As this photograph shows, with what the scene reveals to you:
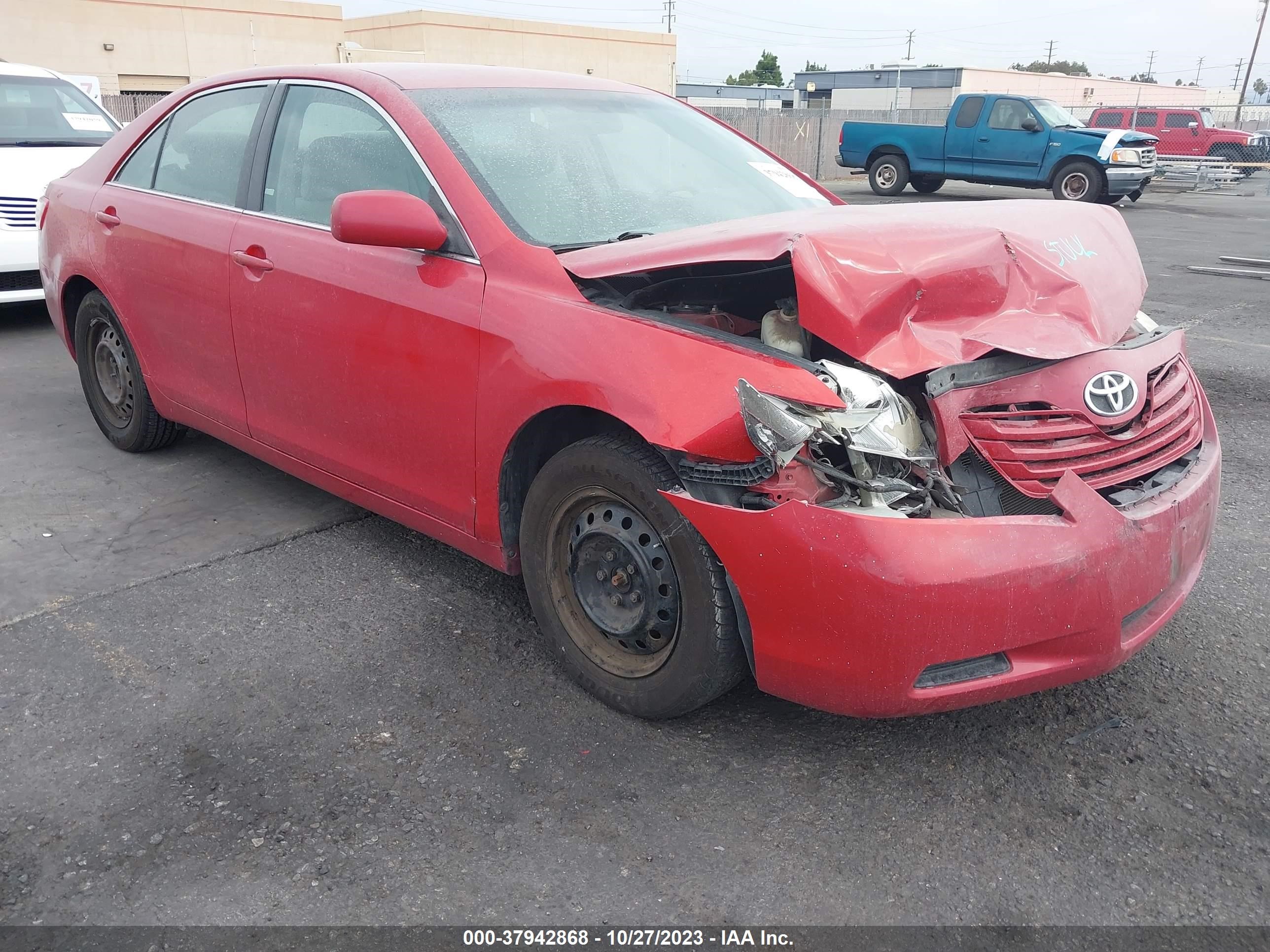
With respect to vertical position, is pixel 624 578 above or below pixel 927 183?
above

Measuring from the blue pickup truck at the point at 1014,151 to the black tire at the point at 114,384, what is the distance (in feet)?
58.0

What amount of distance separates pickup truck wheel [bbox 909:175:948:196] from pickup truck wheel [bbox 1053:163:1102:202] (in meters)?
2.69

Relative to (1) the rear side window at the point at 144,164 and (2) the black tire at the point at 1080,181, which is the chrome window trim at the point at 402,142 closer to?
(1) the rear side window at the point at 144,164

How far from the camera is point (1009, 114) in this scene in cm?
1962

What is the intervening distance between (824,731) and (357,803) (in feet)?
3.93

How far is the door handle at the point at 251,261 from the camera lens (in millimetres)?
3533

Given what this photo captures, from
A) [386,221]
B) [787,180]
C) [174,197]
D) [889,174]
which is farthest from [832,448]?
[889,174]

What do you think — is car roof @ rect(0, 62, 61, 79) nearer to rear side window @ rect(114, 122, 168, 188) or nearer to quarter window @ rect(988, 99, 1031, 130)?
rear side window @ rect(114, 122, 168, 188)

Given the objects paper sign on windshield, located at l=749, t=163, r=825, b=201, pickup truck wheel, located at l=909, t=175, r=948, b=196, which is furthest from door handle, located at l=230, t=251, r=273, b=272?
pickup truck wheel, located at l=909, t=175, r=948, b=196

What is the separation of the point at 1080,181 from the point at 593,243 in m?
18.8

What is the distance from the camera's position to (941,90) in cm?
5378

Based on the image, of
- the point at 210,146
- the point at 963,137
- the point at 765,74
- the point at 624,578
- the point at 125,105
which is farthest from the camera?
the point at 765,74

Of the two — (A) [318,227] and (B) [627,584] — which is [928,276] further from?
(A) [318,227]

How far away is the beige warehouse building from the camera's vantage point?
30.9m
